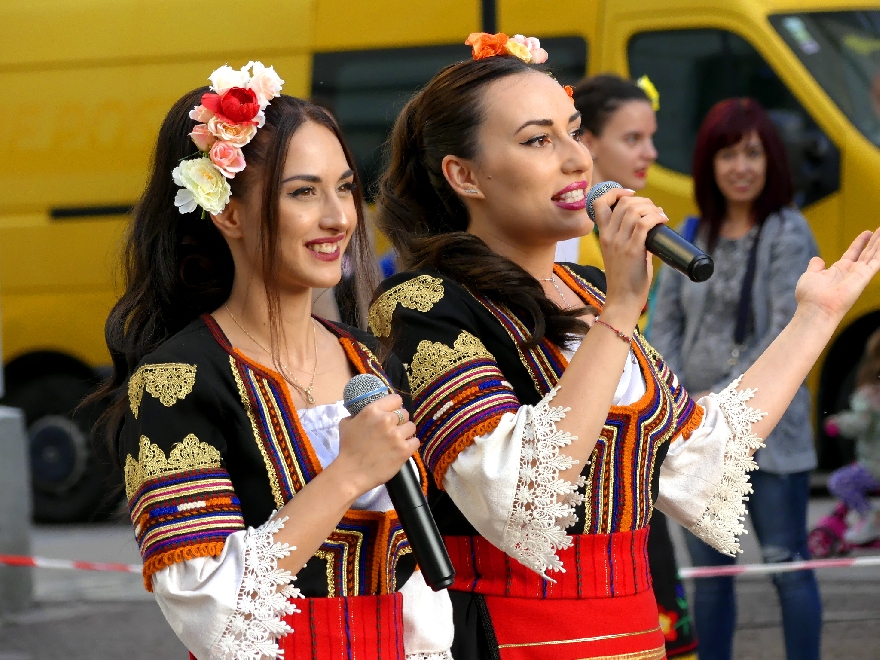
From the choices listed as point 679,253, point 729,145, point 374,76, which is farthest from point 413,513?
point 374,76

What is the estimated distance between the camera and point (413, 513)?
2.14 metres

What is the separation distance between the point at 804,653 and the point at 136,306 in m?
2.91

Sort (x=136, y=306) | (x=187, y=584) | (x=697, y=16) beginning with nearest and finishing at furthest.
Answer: (x=187, y=584), (x=136, y=306), (x=697, y=16)

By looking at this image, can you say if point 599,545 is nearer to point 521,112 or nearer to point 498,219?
point 498,219

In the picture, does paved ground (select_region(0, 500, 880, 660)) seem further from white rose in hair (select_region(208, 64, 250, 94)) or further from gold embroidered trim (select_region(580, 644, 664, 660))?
white rose in hair (select_region(208, 64, 250, 94))

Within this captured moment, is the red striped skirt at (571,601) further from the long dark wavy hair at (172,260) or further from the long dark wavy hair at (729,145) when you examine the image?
the long dark wavy hair at (729,145)

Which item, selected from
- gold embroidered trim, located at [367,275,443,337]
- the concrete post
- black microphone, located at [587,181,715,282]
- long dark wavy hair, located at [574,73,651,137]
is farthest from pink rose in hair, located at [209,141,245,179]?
the concrete post

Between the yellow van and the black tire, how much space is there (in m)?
0.01

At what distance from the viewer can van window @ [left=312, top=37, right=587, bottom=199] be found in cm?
788

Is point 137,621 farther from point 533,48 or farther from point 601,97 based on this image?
point 533,48

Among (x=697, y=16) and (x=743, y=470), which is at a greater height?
(x=697, y=16)

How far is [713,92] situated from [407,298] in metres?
5.72

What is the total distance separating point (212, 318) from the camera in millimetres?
2389

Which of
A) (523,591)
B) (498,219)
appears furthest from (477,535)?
(498,219)
